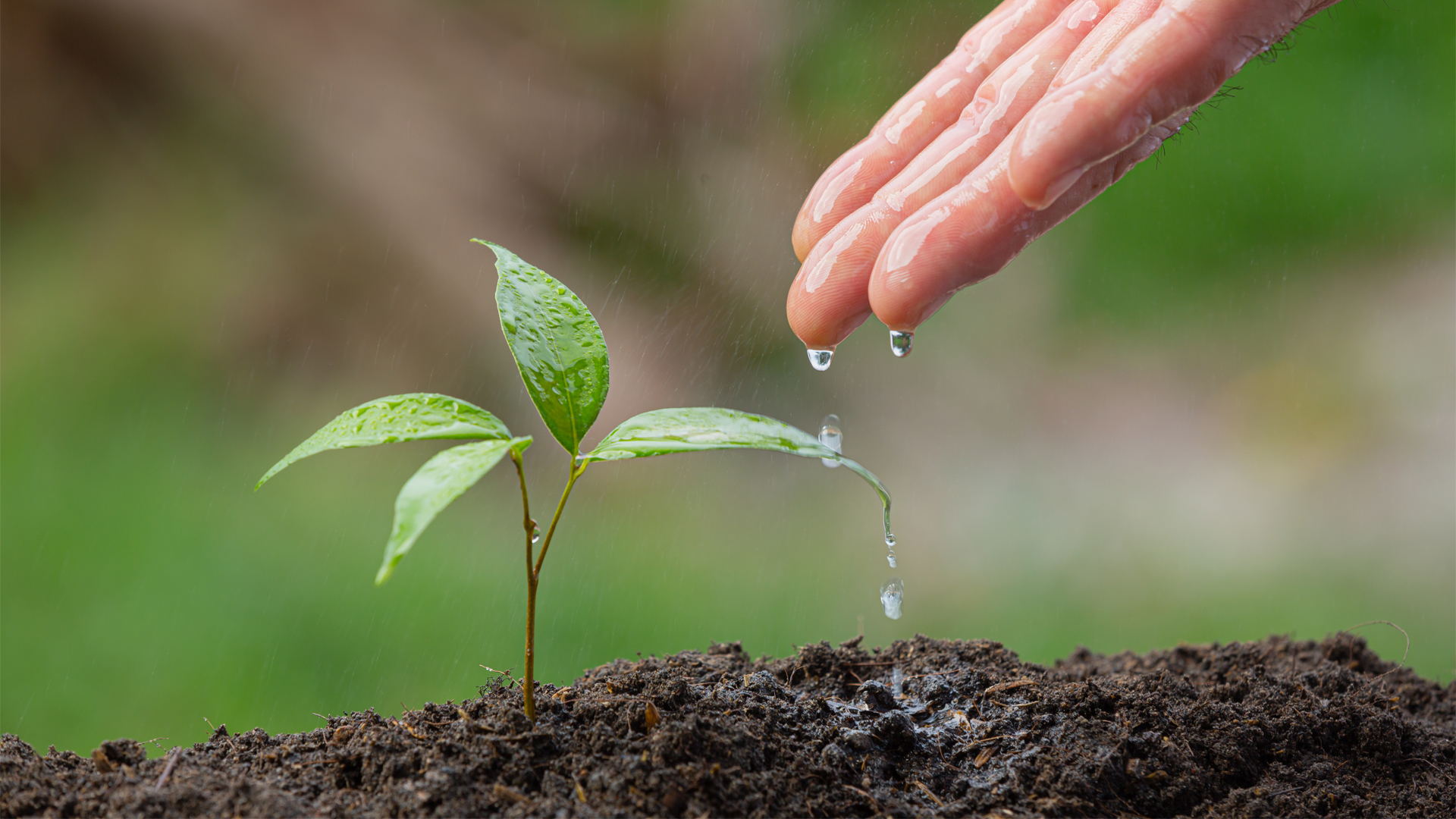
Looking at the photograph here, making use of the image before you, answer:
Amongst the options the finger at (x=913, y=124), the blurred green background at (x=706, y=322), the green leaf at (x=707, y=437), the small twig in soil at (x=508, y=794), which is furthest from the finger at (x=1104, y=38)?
the blurred green background at (x=706, y=322)

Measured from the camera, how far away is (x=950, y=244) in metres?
1.05

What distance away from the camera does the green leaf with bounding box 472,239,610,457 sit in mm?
792

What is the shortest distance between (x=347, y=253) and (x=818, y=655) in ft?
8.94

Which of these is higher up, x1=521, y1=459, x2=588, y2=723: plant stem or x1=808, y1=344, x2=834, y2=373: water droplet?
x1=808, y1=344, x2=834, y2=373: water droplet

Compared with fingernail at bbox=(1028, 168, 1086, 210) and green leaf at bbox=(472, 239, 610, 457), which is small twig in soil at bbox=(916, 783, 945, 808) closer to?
green leaf at bbox=(472, 239, 610, 457)

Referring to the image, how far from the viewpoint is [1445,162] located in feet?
10.3

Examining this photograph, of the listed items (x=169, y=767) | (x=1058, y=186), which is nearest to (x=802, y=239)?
(x=1058, y=186)

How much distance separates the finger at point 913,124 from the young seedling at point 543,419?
0.56 metres

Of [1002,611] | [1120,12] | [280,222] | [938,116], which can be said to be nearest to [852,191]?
[938,116]

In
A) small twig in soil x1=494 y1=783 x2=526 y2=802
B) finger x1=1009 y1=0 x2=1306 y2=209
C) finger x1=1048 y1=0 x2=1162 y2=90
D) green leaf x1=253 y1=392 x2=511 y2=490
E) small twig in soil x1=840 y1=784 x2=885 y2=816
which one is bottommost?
small twig in soil x1=494 y1=783 x2=526 y2=802

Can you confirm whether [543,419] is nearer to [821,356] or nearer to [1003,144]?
[821,356]

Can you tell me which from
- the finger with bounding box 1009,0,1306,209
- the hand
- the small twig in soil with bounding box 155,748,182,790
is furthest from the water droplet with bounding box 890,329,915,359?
the small twig in soil with bounding box 155,748,182,790

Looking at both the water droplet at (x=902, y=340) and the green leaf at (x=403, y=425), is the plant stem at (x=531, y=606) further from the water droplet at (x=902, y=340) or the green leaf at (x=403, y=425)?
the water droplet at (x=902, y=340)

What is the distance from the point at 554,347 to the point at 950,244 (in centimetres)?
49
